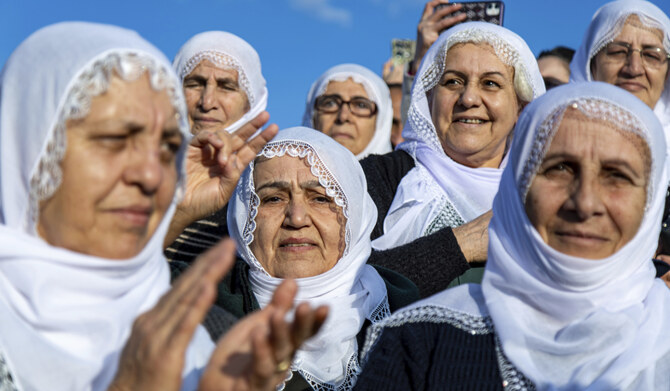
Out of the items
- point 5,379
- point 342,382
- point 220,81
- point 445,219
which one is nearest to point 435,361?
point 342,382

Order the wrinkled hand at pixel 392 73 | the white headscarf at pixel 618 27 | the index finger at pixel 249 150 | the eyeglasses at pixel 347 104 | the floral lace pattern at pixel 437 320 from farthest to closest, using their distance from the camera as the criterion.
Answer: the wrinkled hand at pixel 392 73
the eyeglasses at pixel 347 104
the white headscarf at pixel 618 27
the index finger at pixel 249 150
the floral lace pattern at pixel 437 320

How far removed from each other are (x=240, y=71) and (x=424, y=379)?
10.8 feet

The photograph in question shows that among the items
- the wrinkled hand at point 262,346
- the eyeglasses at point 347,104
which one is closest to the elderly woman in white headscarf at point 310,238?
the wrinkled hand at point 262,346

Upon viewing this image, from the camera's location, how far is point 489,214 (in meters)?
4.62

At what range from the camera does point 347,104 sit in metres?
7.17

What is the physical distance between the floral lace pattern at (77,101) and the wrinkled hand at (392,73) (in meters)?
6.65

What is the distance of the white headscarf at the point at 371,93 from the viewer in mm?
7363

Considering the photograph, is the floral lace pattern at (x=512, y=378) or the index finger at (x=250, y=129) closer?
the floral lace pattern at (x=512, y=378)

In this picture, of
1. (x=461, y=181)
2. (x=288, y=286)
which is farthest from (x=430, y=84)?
(x=288, y=286)

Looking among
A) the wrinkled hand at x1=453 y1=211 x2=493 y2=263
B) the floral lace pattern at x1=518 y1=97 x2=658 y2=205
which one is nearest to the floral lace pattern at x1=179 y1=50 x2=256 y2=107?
the wrinkled hand at x1=453 y1=211 x2=493 y2=263

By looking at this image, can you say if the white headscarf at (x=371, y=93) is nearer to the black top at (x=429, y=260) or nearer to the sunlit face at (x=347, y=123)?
the sunlit face at (x=347, y=123)

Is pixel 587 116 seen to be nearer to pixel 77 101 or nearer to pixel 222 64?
pixel 77 101

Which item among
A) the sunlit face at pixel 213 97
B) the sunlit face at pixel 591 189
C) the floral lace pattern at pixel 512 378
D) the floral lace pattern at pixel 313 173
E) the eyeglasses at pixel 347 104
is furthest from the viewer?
the eyeglasses at pixel 347 104

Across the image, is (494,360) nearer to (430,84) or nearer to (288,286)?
(288,286)
